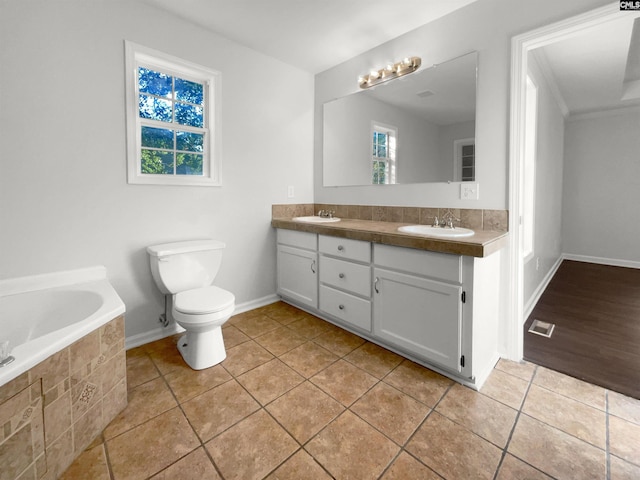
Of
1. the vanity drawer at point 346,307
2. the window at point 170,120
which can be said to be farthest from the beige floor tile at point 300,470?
the window at point 170,120

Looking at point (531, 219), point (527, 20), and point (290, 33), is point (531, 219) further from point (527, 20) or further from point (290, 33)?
point (290, 33)

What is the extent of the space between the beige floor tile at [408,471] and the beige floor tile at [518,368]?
0.98 metres

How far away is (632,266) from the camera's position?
4.43 metres

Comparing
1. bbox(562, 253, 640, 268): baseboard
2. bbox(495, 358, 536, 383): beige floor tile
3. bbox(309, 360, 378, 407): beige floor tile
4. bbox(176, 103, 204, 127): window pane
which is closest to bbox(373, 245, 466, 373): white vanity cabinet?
bbox(309, 360, 378, 407): beige floor tile

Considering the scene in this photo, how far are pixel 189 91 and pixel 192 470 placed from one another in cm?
249

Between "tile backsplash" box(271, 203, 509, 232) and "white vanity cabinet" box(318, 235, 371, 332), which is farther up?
"tile backsplash" box(271, 203, 509, 232)

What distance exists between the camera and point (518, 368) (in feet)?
6.24

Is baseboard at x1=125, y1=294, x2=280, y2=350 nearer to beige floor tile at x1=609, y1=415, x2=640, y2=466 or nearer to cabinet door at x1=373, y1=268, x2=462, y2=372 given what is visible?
cabinet door at x1=373, y1=268, x2=462, y2=372

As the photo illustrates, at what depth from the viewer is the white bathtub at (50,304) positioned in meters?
1.53

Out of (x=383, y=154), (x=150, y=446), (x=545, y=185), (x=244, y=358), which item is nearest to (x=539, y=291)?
(x=545, y=185)

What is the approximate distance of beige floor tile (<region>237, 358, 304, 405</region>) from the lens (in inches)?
65.4

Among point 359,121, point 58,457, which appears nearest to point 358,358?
point 58,457

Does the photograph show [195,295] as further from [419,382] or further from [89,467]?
[419,382]

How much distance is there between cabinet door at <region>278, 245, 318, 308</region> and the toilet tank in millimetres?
698
